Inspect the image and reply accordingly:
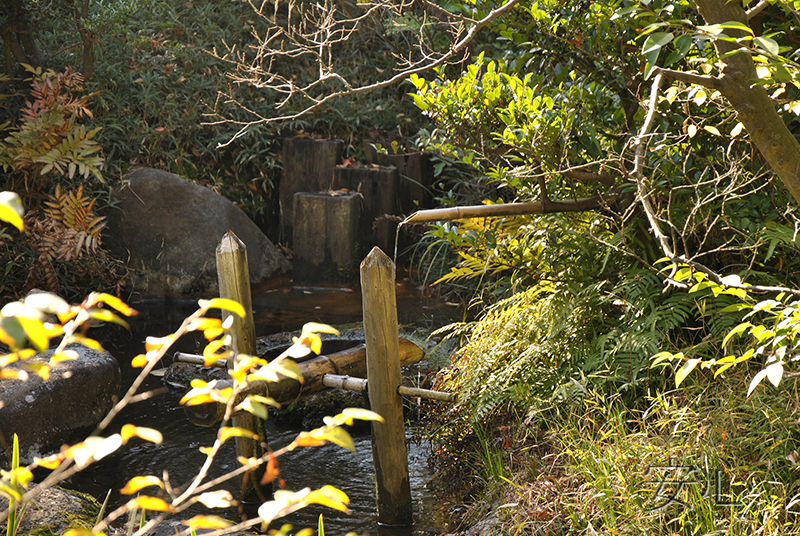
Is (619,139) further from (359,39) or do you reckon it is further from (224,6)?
Answer: (224,6)

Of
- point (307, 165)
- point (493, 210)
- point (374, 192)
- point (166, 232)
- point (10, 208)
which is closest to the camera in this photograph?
point (10, 208)

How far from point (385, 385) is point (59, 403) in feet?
6.90

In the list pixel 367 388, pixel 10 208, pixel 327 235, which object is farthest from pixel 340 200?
pixel 10 208

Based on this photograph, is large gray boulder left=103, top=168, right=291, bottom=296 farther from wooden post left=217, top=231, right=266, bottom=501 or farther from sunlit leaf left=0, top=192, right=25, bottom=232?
sunlit leaf left=0, top=192, right=25, bottom=232

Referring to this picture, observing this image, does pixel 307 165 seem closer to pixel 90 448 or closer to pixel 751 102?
pixel 751 102

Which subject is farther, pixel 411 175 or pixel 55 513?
pixel 411 175

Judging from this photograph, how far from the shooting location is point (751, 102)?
61.5 inches

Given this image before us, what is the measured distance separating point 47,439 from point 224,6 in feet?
23.4

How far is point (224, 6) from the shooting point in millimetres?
9312

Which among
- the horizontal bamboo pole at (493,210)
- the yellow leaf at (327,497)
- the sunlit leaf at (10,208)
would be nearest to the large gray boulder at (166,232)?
the horizontal bamboo pole at (493,210)

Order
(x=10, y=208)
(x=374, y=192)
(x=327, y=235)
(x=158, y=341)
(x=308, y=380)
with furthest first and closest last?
(x=374, y=192) < (x=327, y=235) < (x=308, y=380) < (x=158, y=341) < (x=10, y=208)

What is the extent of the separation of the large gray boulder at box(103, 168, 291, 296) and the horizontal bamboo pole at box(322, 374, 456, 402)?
3874mm

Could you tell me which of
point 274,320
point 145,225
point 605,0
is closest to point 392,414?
point 605,0

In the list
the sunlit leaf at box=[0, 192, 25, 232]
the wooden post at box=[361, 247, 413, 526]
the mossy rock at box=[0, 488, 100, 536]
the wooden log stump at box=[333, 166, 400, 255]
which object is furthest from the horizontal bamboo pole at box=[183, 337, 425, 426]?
the wooden log stump at box=[333, 166, 400, 255]
